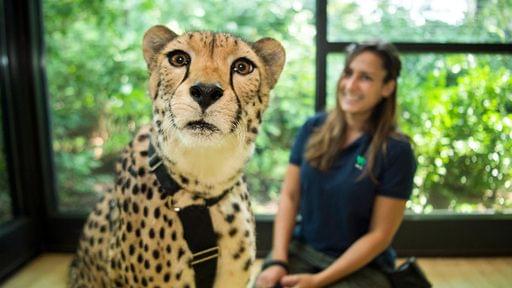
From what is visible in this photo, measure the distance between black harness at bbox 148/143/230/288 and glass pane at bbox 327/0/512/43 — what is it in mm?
1741

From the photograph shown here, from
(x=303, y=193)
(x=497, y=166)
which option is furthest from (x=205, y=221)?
(x=497, y=166)

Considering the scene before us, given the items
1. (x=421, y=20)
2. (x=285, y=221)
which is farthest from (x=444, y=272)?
(x=421, y=20)

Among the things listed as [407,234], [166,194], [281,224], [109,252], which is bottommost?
[407,234]

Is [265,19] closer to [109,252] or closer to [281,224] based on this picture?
[281,224]

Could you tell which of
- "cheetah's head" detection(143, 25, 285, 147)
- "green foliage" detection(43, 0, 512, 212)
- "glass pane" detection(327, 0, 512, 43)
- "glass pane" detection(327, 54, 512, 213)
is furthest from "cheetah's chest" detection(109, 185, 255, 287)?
"glass pane" detection(327, 54, 512, 213)

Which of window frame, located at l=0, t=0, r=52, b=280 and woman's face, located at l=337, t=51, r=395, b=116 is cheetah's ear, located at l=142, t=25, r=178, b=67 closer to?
woman's face, located at l=337, t=51, r=395, b=116

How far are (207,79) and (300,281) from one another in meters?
Result: 1.18

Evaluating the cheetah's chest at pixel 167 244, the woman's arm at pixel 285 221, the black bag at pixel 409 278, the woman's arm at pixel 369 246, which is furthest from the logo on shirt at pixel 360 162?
the cheetah's chest at pixel 167 244

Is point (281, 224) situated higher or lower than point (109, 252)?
lower

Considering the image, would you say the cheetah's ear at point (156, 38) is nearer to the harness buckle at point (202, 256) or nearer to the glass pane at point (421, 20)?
the harness buckle at point (202, 256)

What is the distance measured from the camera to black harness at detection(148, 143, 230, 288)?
2.50ft

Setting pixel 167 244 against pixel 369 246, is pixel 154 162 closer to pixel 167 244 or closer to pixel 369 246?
pixel 167 244

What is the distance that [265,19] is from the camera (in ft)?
5.31

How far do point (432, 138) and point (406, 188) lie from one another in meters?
1.07
